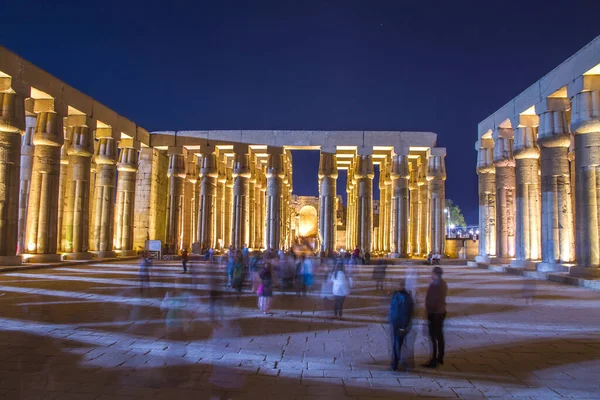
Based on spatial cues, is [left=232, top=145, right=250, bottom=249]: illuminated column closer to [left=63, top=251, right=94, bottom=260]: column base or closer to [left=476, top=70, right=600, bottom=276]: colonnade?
[left=63, top=251, right=94, bottom=260]: column base

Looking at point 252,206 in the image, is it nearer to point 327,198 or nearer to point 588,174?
point 327,198

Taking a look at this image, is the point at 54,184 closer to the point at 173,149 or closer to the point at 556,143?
the point at 173,149

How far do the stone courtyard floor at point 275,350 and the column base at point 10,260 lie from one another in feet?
16.7

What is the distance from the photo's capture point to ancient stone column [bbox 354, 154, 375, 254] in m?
29.7

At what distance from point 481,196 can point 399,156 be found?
648cm

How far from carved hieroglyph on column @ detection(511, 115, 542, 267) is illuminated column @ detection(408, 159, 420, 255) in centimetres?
1231

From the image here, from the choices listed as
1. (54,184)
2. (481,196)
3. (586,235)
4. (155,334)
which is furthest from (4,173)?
(481,196)

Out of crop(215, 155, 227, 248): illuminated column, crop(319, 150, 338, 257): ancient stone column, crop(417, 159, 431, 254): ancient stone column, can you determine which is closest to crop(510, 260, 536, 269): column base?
crop(417, 159, 431, 254): ancient stone column

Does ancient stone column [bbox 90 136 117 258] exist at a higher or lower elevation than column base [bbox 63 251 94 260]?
higher

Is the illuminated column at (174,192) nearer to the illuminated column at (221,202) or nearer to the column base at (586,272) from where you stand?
the illuminated column at (221,202)

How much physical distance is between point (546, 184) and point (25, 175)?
21.6m

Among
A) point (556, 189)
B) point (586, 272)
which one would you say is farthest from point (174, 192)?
point (586, 272)

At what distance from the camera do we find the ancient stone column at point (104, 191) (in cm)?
2455

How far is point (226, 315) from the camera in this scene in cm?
1001
